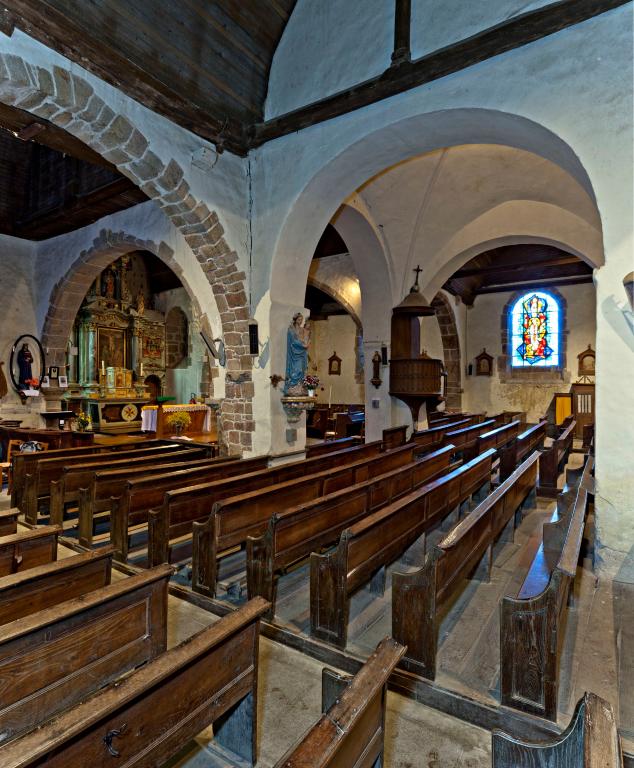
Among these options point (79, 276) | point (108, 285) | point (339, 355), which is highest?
point (108, 285)

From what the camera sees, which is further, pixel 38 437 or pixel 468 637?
pixel 38 437

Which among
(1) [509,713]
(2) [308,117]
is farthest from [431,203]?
(1) [509,713]

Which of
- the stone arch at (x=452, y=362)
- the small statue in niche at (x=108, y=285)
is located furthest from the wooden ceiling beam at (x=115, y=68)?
the stone arch at (x=452, y=362)

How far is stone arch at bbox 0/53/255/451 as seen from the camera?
429cm

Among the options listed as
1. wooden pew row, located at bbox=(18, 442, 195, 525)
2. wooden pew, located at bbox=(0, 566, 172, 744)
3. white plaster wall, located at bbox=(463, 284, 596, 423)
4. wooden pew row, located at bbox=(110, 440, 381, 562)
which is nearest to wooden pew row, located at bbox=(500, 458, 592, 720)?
wooden pew, located at bbox=(0, 566, 172, 744)

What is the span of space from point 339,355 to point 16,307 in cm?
1054

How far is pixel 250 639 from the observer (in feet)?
6.36

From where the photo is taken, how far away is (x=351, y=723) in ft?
4.15

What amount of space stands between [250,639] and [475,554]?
1.82 m

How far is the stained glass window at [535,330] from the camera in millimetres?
15109

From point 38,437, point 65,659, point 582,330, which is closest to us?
point 65,659

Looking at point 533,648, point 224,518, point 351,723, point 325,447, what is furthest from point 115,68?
point 533,648

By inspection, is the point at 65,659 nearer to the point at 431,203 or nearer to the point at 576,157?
the point at 576,157

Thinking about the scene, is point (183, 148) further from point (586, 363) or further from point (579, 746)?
point (586, 363)
